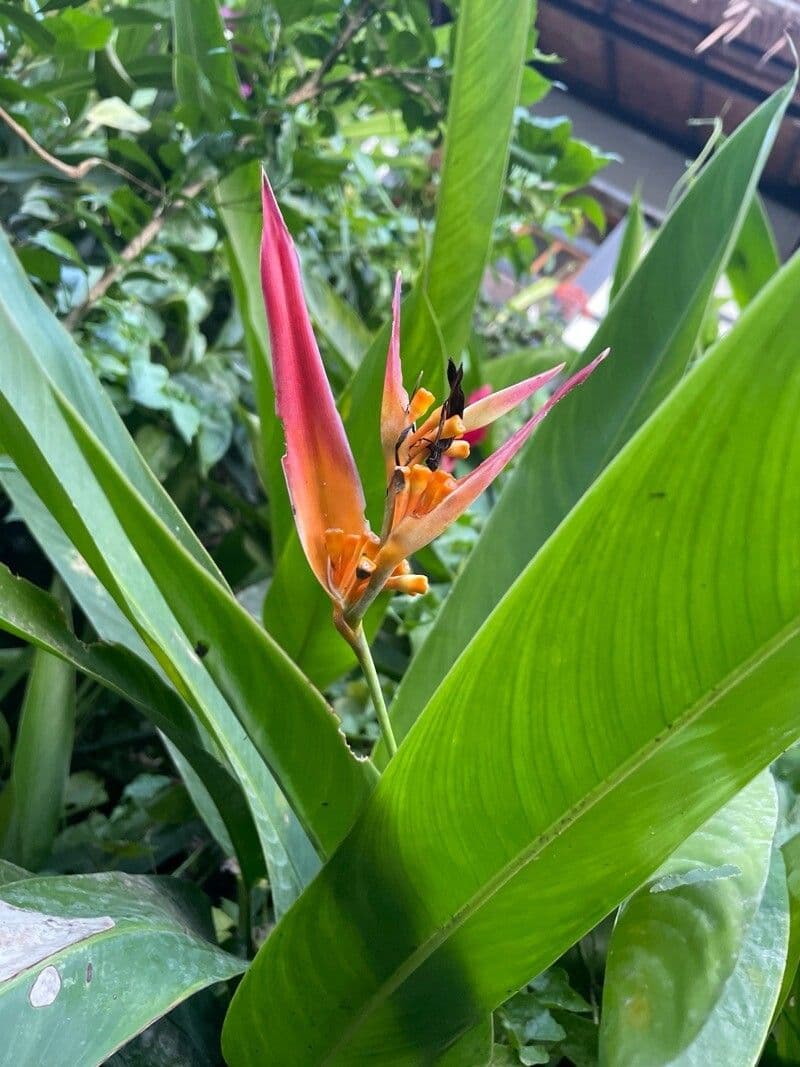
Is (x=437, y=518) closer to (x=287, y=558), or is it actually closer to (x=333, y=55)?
(x=287, y=558)

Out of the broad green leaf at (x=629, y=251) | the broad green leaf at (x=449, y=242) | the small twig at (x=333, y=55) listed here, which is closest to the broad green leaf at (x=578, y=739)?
the broad green leaf at (x=449, y=242)

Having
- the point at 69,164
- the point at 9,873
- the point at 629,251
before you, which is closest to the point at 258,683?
the point at 9,873

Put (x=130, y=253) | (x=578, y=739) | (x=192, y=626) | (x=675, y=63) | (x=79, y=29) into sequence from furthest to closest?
(x=675, y=63)
(x=130, y=253)
(x=79, y=29)
(x=192, y=626)
(x=578, y=739)

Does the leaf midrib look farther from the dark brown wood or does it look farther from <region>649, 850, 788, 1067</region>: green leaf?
the dark brown wood

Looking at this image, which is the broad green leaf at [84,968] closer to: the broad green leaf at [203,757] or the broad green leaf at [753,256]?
the broad green leaf at [203,757]

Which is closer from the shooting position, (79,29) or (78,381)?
(78,381)

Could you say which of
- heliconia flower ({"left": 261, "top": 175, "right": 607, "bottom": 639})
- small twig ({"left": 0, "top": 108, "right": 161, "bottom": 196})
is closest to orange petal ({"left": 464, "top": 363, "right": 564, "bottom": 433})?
heliconia flower ({"left": 261, "top": 175, "right": 607, "bottom": 639})

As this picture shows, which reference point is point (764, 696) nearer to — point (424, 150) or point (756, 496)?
point (756, 496)
